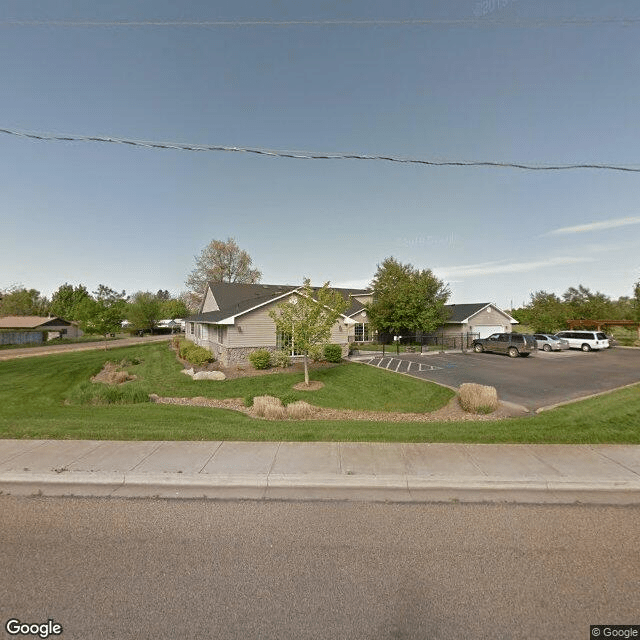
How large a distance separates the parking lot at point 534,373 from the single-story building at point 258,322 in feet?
19.7

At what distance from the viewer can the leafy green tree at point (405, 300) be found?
102 feet

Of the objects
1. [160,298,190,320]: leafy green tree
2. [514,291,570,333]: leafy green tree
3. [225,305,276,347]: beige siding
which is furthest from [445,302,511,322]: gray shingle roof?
[160,298,190,320]: leafy green tree

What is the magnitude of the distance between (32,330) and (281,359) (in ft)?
172

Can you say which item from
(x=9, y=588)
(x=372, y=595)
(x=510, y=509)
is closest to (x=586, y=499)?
(x=510, y=509)

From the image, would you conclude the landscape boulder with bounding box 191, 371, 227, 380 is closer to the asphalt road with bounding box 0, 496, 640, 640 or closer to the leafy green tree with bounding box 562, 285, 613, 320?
the asphalt road with bounding box 0, 496, 640, 640

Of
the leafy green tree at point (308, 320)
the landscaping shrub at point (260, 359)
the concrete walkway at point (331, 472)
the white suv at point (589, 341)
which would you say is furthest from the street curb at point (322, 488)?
the white suv at point (589, 341)

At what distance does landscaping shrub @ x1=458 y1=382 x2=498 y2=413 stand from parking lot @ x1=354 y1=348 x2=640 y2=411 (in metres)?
1.34

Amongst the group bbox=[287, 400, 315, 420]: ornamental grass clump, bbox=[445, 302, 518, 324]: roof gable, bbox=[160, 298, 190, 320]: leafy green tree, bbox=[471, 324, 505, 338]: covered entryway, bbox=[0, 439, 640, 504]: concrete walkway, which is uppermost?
bbox=[160, 298, 190, 320]: leafy green tree

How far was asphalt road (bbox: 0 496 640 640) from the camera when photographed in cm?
274

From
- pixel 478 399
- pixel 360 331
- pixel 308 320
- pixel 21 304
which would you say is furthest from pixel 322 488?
pixel 21 304

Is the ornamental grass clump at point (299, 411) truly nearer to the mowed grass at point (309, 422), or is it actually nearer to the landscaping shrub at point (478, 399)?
the mowed grass at point (309, 422)

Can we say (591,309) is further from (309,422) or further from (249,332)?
(309,422)

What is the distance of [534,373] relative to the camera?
1762cm

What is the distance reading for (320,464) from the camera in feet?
18.4
